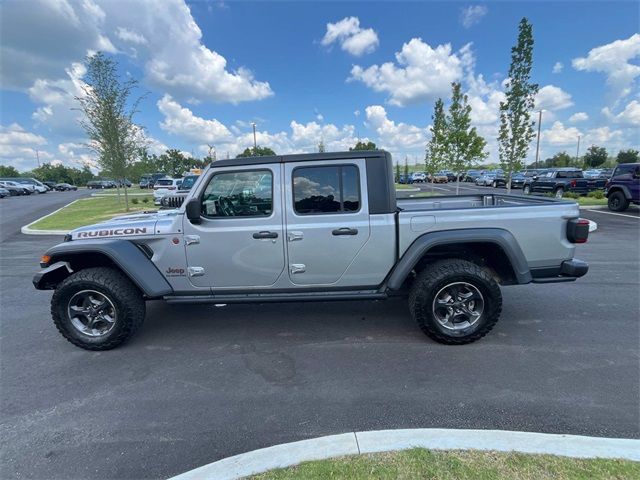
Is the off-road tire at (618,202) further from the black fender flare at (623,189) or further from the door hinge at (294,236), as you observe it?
the door hinge at (294,236)

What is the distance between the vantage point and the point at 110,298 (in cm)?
353

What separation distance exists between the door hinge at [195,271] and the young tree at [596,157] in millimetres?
75861

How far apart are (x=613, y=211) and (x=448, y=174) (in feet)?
118

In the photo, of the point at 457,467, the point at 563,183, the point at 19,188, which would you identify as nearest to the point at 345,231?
the point at 457,467

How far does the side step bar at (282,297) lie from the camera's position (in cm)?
365

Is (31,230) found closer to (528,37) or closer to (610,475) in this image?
(610,475)

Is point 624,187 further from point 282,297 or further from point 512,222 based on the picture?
point 282,297

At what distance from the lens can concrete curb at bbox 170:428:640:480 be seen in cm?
202

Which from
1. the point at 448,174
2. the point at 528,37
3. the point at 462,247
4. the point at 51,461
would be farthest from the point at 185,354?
the point at 448,174

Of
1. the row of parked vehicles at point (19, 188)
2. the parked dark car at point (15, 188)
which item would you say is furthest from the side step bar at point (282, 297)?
the parked dark car at point (15, 188)

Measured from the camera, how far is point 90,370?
3.30m

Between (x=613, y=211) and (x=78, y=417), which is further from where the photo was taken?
(x=613, y=211)

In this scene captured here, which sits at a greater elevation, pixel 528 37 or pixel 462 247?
pixel 528 37

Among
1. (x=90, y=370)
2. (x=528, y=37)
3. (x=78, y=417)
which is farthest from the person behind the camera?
(x=528, y=37)
